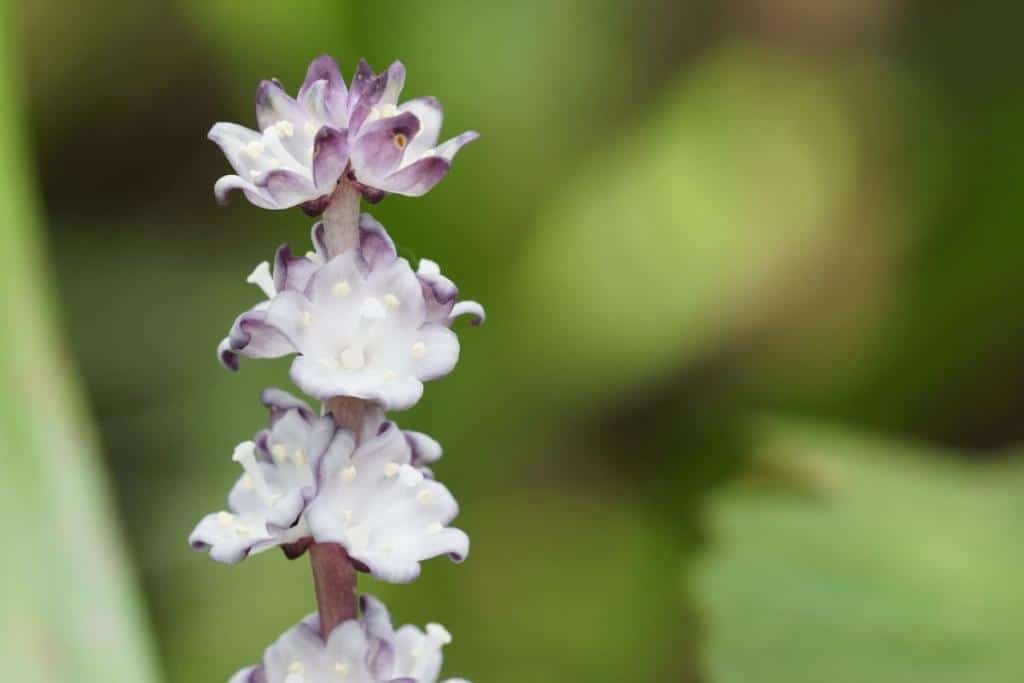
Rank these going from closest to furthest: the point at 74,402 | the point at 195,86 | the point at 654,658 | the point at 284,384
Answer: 1. the point at 74,402
2. the point at 654,658
3. the point at 284,384
4. the point at 195,86

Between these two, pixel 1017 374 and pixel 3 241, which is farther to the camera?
pixel 1017 374

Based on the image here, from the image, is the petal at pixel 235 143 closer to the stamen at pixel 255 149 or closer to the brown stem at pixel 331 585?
the stamen at pixel 255 149

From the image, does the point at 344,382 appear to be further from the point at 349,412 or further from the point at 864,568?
the point at 864,568

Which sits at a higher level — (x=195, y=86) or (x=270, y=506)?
(x=195, y=86)

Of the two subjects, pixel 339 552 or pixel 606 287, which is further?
pixel 606 287

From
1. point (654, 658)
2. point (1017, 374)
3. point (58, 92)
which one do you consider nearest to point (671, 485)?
point (654, 658)

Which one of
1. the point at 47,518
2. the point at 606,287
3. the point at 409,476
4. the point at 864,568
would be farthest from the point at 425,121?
the point at 606,287

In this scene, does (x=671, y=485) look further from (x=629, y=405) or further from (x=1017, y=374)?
(x=1017, y=374)
